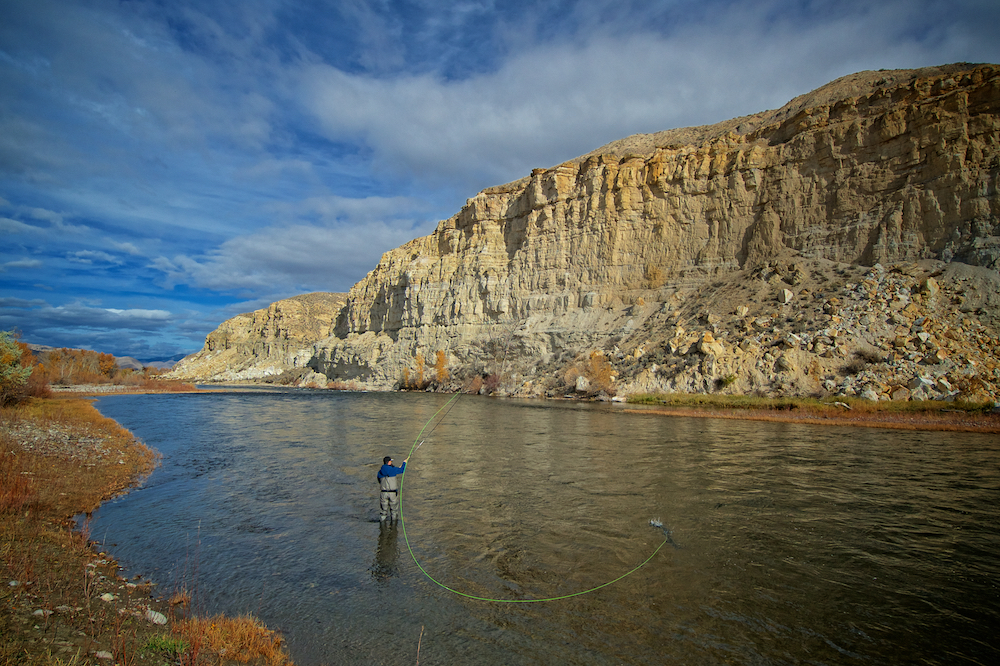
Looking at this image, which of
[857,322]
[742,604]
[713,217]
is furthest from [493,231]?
[742,604]

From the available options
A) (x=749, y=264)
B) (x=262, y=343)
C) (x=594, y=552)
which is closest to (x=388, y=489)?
(x=594, y=552)

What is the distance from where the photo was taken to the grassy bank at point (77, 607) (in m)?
4.32

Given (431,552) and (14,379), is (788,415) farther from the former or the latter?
(14,379)

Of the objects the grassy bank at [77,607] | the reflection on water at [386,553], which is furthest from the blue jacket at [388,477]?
the grassy bank at [77,607]

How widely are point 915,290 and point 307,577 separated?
1662 inches

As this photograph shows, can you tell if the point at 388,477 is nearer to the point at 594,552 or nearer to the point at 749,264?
the point at 594,552

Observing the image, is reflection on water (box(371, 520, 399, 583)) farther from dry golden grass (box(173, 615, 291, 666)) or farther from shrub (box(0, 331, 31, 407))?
shrub (box(0, 331, 31, 407))

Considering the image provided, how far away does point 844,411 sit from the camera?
26625mm

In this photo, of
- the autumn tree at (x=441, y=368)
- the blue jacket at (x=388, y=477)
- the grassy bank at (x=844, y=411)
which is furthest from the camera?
the autumn tree at (x=441, y=368)

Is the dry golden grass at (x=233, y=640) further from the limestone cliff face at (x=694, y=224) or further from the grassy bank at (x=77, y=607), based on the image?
the limestone cliff face at (x=694, y=224)

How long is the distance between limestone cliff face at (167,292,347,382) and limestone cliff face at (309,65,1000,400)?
52761 millimetres

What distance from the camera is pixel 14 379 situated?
981 inches

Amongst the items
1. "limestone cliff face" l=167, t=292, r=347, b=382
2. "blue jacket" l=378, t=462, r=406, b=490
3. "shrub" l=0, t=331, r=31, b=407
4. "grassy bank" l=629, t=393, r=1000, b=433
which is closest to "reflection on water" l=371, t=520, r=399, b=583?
Result: "blue jacket" l=378, t=462, r=406, b=490

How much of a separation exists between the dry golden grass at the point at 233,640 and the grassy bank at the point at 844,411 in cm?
2747
